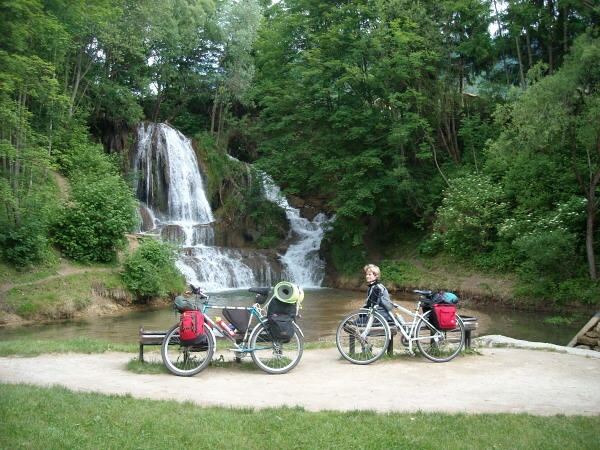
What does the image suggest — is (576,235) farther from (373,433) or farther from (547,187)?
(373,433)

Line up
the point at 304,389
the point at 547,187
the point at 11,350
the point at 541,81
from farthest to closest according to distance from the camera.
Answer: the point at 547,187
the point at 541,81
the point at 11,350
the point at 304,389

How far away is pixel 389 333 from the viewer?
910cm

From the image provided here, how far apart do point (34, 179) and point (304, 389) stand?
17.9m

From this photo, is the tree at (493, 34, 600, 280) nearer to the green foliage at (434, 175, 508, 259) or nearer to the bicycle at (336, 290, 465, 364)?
the green foliage at (434, 175, 508, 259)

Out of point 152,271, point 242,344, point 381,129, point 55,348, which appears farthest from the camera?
point 381,129

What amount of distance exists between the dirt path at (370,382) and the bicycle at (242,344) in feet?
0.56

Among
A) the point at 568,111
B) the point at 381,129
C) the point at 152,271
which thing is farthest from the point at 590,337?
the point at 381,129

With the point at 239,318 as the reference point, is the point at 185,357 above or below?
below

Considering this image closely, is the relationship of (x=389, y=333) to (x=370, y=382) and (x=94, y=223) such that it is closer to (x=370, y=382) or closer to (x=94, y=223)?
(x=370, y=382)

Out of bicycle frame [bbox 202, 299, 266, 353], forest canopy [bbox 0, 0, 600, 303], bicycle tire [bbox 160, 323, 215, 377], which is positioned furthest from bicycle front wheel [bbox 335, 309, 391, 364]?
forest canopy [bbox 0, 0, 600, 303]

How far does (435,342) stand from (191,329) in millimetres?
3804

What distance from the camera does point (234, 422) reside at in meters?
5.77

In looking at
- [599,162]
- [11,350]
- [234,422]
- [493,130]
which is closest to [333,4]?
[493,130]

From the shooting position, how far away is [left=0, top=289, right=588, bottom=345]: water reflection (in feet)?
50.3
